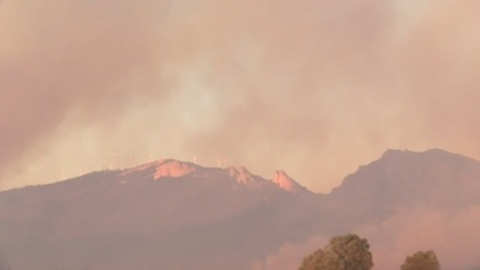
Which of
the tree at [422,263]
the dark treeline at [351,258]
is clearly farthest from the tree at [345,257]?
the tree at [422,263]

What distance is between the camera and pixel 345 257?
621 feet

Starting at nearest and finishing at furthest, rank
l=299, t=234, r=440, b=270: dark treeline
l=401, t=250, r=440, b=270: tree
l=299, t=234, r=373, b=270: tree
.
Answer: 1. l=401, t=250, r=440, b=270: tree
2. l=299, t=234, r=440, b=270: dark treeline
3. l=299, t=234, r=373, b=270: tree

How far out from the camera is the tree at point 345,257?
7426 inches

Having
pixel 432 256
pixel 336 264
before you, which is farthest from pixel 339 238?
pixel 432 256

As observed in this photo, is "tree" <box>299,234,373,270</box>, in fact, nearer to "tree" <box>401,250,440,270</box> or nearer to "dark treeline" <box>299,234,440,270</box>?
"dark treeline" <box>299,234,440,270</box>

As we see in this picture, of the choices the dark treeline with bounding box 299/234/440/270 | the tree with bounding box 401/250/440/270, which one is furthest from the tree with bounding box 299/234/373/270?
the tree with bounding box 401/250/440/270

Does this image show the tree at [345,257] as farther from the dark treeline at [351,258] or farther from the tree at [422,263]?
the tree at [422,263]

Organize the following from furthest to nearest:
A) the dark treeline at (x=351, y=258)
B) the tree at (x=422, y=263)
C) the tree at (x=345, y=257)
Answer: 1. the tree at (x=345, y=257)
2. the dark treeline at (x=351, y=258)
3. the tree at (x=422, y=263)

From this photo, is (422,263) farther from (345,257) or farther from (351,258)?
(345,257)

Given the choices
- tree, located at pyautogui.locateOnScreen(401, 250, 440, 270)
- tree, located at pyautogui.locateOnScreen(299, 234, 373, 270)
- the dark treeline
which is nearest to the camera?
tree, located at pyautogui.locateOnScreen(401, 250, 440, 270)

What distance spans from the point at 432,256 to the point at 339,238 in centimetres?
1893

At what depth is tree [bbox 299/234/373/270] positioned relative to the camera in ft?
619

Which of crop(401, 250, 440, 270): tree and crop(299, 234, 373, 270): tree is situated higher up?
crop(299, 234, 373, 270): tree

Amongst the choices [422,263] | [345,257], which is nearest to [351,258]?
[345,257]
